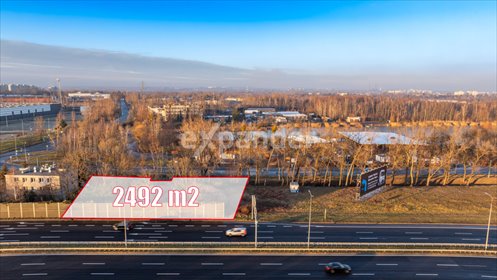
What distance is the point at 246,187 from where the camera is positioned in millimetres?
33406

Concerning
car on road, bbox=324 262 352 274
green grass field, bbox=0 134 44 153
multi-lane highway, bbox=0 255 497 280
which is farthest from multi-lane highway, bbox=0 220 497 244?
green grass field, bbox=0 134 44 153

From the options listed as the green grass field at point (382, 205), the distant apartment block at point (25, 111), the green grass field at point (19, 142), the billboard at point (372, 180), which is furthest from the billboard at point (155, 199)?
the distant apartment block at point (25, 111)

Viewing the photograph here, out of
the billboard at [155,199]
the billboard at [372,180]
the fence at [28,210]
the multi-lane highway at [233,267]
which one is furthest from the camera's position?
the billboard at [372,180]

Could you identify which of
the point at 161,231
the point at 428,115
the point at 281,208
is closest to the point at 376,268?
the point at 281,208

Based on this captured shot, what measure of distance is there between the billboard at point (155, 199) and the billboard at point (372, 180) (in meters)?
11.3

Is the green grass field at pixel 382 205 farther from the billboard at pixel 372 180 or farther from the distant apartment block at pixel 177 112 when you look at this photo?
the distant apartment block at pixel 177 112

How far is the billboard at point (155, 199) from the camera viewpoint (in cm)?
2517

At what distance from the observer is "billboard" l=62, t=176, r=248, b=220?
2517cm

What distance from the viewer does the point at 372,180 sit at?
101ft

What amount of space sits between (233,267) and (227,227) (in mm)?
6446

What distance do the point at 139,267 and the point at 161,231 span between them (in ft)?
18.2

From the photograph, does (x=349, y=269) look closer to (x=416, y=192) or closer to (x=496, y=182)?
(x=416, y=192)

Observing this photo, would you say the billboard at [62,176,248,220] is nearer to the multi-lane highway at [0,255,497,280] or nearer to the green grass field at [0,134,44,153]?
the multi-lane highway at [0,255,497,280]

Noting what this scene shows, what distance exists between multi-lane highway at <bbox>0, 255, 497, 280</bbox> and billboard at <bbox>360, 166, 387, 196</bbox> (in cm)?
1127
